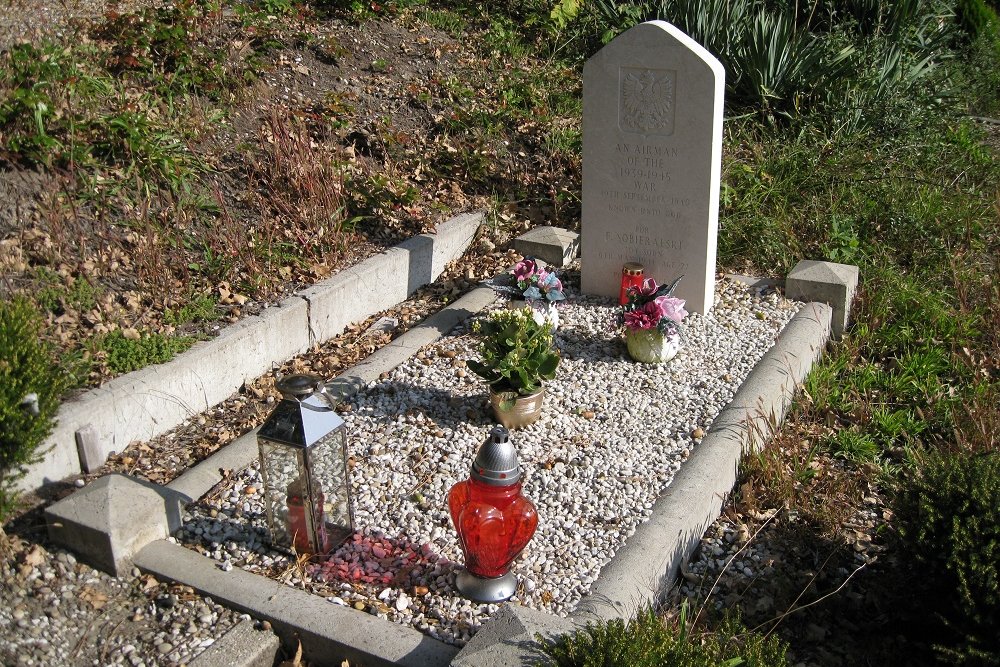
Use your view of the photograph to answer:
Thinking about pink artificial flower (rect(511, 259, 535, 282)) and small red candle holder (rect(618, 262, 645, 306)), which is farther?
small red candle holder (rect(618, 262, 645, 306))

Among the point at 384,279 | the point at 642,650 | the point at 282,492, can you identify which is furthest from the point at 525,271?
the point at 642,650

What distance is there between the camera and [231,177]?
6.06 metres

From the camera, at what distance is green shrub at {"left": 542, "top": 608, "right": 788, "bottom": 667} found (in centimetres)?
263

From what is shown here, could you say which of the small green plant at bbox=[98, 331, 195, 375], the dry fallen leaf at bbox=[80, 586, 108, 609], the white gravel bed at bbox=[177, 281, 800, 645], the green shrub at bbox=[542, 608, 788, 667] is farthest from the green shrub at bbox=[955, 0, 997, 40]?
the dry fallen leaf at bbox=[80, 586, 108, 609]

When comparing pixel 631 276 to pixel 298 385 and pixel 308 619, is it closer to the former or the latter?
pixel 298 385

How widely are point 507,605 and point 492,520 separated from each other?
1.16ft

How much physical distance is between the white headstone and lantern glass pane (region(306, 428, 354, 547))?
2724 mm

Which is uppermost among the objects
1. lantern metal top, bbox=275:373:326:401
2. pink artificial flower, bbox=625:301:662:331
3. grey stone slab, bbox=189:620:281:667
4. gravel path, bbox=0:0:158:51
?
gravel path, bbox=0:0:158:51

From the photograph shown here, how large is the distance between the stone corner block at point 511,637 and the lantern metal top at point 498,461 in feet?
1.38

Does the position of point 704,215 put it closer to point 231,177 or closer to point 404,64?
point 231,177

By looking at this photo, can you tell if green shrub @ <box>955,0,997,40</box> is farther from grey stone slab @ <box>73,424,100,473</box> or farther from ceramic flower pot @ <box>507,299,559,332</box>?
grey stone slab @ <box>73,424,100,473</box>

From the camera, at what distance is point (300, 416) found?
11.0 ft

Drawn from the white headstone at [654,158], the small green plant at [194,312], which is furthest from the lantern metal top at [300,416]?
the white headstone at [654,158]

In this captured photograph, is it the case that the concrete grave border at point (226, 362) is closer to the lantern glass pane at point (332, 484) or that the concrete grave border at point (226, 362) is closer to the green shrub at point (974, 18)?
the lantern glass pane at point (332, 484)
